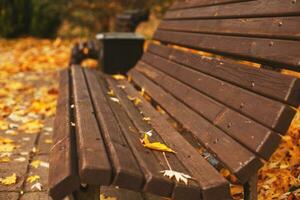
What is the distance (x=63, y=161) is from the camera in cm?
185

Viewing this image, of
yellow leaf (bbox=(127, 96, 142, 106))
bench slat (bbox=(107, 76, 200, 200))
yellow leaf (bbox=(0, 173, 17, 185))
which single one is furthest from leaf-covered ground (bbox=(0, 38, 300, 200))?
Answer: yellow leaf (bbox=(127, 96, 142, 106))

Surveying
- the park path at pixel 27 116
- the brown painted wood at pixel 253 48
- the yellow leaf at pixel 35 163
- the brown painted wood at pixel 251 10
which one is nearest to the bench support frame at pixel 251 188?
the brown painted wood at pixel 253 48

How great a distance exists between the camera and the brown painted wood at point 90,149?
5.57 feet

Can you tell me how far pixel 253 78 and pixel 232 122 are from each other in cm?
25

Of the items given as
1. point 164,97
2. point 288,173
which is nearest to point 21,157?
point 164,97

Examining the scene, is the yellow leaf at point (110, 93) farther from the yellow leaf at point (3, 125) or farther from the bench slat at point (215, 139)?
the yellow leaf at point (3, 125)

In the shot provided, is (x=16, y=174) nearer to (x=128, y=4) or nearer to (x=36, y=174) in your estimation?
(x=36, y=174)

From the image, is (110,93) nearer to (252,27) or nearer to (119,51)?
(252,27)

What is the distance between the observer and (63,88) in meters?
3.54

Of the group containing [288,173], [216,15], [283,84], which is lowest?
[288,173]

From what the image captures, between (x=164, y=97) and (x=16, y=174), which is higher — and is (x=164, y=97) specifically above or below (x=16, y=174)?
above

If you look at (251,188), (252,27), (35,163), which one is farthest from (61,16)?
(251,188)

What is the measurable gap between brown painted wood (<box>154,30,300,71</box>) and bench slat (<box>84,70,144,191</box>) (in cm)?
82

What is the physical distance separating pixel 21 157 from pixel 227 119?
1.94 m
